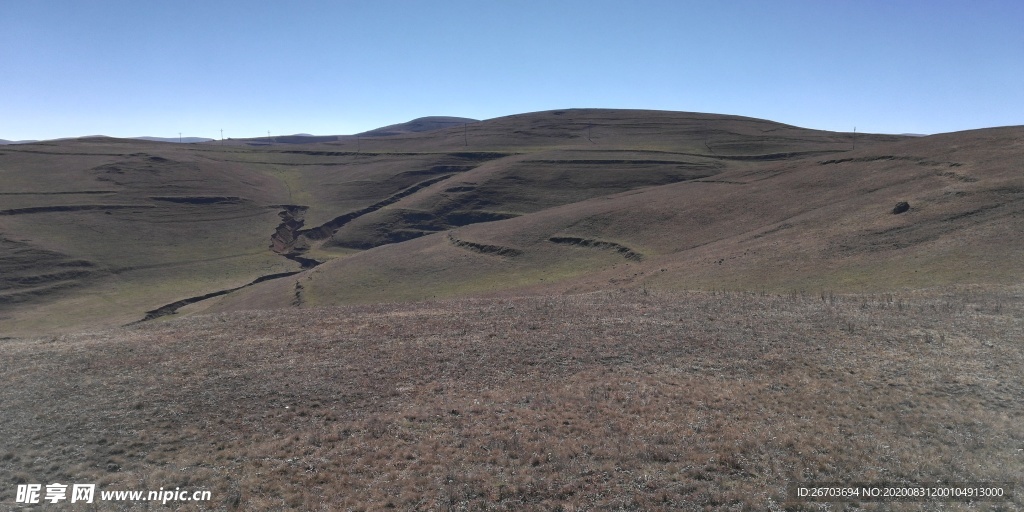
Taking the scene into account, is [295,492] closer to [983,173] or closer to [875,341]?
[875,341]

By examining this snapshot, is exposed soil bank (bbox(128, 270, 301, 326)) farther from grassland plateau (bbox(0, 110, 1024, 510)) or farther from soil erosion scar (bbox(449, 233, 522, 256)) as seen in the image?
soil erosion scar (bbox(449, 233, 522, 256))

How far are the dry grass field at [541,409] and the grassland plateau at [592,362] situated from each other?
0.30ft

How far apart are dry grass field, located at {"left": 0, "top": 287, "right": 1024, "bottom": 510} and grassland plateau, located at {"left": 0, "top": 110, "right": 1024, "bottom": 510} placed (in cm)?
9

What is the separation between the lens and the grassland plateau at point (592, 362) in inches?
538

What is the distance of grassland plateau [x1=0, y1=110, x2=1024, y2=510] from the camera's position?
1366 cm

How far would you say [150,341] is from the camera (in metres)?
26.6

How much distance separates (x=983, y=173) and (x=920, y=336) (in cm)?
3778

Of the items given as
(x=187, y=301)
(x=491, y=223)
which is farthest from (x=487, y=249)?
(x=187, y=301)

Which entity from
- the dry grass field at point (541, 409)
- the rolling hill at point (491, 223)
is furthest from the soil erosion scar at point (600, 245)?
the dry grass field at point (541, 409)

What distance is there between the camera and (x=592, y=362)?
71.6 feet

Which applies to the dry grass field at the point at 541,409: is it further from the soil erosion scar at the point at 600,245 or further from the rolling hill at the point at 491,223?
the soil erosion scar at the point at 600,245

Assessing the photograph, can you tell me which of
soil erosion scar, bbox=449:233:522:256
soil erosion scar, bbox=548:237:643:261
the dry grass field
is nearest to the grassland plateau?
the dry grass field

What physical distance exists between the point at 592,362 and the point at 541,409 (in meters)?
4.79

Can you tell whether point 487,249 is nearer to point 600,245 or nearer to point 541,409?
point 600,245
